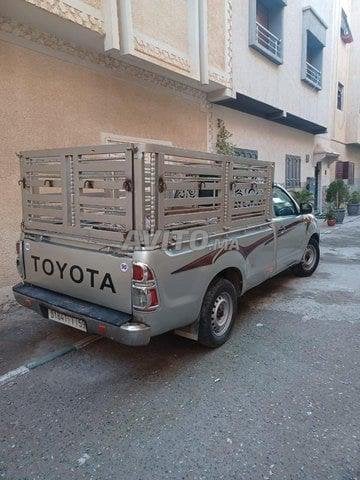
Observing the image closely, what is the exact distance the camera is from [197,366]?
3.24 m

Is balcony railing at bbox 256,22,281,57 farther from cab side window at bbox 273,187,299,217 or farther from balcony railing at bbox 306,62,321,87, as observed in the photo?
cab side window at bbox 273,187,299,217

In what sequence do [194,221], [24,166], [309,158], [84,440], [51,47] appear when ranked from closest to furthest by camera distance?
1. [84,440]
2. [194,221]
3. [24,166]
4. [51,47]
5. [309,158]

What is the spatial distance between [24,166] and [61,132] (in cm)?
209

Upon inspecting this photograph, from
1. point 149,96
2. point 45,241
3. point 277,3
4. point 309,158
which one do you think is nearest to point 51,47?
point 149,96

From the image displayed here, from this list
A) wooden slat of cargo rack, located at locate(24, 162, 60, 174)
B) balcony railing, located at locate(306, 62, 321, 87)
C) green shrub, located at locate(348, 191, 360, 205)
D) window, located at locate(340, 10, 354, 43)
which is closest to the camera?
wooden slat of cargo rack, located at locate(24, 162, 60, 174)

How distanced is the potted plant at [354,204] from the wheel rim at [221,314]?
548 inches

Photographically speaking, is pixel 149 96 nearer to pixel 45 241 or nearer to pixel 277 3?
pixel 45 241

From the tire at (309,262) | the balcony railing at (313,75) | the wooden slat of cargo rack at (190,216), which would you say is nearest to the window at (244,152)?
the balcony railing at (313,75)

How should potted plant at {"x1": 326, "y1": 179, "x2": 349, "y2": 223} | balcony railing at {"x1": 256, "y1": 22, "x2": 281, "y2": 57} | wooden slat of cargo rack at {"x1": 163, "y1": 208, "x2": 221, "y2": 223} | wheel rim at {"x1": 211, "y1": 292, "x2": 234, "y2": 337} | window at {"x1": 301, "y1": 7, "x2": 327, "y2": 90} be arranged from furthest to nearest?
potted plant at {"x1": 326, "y1": 179, "x2": 349, "y2": 223}, window at {"x1": 301, "y1": 7, "x2": 327, "y2": 90}, balcony railing at {"x1": 256, "y1": 22, "x2": 281, "y2": 57}, wheel rim at {"x1": 211, "y1": 292, "x2": 234, "y2": 337}, wooden slat of cargo rack at {"x1": 163, "y1": 208, "x2": 221, "y2": 223}

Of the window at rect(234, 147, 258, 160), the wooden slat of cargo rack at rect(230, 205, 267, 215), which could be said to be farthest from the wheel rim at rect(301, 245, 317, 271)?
the window at rect(234, 147, 258, 160)

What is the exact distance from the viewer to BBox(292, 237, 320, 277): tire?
5977 mm

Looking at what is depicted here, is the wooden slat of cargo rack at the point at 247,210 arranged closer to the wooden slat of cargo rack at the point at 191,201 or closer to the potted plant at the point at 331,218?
the wooden slat of cargo rack at the point at 191,201

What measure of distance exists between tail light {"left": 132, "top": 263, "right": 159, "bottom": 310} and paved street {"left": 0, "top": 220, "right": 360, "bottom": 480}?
0.79m

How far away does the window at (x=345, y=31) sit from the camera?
47.6 ft
